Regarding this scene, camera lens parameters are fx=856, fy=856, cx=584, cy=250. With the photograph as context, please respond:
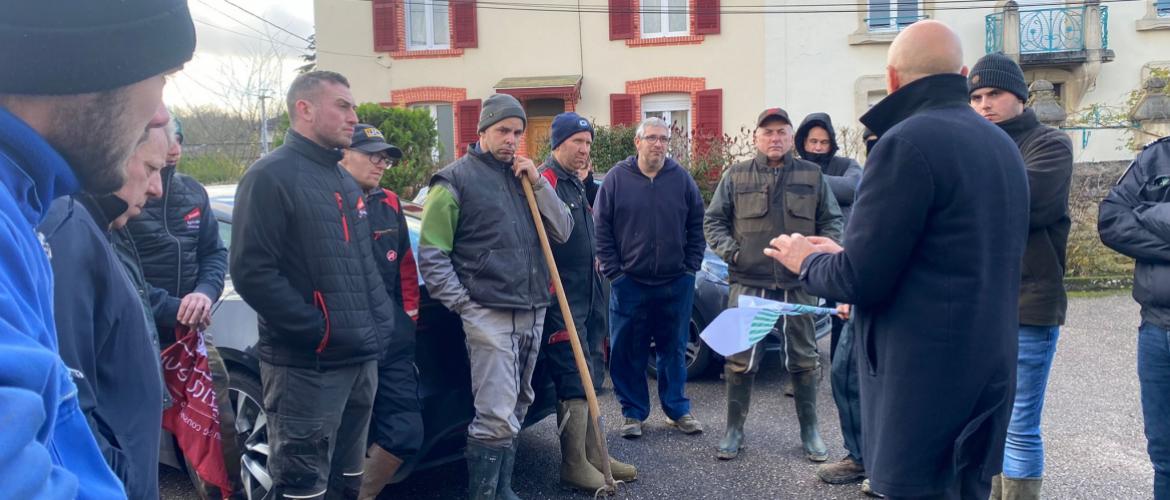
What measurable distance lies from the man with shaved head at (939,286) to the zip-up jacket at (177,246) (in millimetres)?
2797

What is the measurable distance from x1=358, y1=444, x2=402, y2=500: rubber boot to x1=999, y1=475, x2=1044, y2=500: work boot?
2.66m

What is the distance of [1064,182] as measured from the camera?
3.52 m

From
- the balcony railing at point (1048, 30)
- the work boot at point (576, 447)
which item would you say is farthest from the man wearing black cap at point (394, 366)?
Result: the balcony railing at point (1048, 30)

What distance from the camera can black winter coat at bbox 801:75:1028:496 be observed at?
242cm

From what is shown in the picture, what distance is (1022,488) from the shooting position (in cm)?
362

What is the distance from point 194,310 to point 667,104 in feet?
51.7

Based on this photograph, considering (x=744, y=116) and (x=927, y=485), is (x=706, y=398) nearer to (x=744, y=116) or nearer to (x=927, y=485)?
(x=927, y=485)

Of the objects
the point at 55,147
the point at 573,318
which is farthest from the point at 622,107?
the point at 55,147

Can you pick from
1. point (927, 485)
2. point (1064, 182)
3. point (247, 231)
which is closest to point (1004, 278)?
point (927, 485)

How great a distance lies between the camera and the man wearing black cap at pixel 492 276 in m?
3.95

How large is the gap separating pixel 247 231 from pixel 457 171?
3.84ft

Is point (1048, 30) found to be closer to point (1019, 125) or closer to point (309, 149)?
point (1019, 125)

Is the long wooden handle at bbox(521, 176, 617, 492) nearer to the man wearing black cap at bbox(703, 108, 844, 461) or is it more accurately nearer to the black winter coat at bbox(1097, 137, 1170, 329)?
the man wearing black cap at bbox(703, 108, 844, 461)

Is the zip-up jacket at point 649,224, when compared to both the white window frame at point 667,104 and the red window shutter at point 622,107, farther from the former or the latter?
the white window frame at point 667,104
